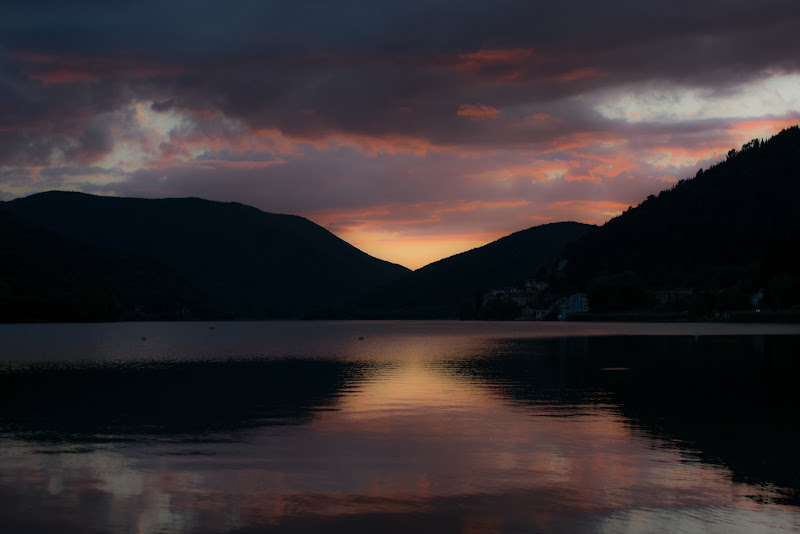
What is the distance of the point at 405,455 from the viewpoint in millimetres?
22906

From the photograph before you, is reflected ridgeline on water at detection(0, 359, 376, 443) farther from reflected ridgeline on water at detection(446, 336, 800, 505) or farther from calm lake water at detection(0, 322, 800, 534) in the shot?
reflected ridgeline on water at detection(446, 336, 800, 505)

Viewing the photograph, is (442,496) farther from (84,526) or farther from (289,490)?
(84,526)

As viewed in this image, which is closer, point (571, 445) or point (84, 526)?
point (84, 526)

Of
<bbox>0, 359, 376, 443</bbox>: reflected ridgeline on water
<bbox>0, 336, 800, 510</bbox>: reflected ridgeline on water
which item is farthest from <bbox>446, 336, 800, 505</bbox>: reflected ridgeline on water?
<bbox>0, 359, 376, 443</bbox>: reflected ridgeline on water

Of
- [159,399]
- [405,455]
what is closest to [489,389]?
[159,399]

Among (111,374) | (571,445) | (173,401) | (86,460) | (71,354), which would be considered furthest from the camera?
(71,354)

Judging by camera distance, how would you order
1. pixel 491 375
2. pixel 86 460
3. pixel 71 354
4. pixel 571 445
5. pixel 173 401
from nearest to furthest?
pixel 86 460, pixel 571 445, pixel 173 401, pixel 491 375, pixel 71 354

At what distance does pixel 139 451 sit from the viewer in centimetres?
2347

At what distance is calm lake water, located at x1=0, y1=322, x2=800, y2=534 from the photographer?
629 inches

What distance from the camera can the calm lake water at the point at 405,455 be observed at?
1598cm

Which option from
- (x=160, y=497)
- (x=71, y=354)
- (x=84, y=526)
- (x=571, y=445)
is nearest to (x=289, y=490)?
A: (x=160, y=497)

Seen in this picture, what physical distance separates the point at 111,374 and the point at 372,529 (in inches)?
1769

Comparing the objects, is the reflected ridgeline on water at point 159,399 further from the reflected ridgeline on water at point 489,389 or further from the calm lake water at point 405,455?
the calm lake water at point 405,455

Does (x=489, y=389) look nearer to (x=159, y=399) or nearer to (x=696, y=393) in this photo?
(x=696, y=393)
